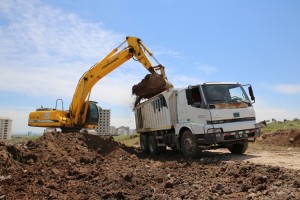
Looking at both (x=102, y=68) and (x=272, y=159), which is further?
(x=102, y=68)

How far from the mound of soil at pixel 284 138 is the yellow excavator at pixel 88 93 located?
33.5 ft

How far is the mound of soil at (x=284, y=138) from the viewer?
19.7 metres

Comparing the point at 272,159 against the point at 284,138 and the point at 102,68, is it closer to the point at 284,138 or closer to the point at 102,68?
the point at 102,68

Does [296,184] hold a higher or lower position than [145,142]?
lower

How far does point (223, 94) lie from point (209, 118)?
1.20 m

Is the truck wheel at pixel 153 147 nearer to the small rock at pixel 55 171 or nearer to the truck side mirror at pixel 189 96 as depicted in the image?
the truck side mirror at pixel 189 96

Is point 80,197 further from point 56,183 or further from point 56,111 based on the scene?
point 56,111

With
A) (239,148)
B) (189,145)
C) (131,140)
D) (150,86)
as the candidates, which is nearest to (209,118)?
(189,145)

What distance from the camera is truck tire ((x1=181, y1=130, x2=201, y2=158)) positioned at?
10969 millimetres

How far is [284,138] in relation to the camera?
20.7m

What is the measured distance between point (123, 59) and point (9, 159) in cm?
749

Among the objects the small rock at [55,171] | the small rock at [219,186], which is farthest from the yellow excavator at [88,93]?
the small rock at [219,186]

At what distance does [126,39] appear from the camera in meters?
15.5

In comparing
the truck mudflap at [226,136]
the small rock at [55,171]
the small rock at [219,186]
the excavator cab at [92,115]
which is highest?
the excavator cab at [92,115]
